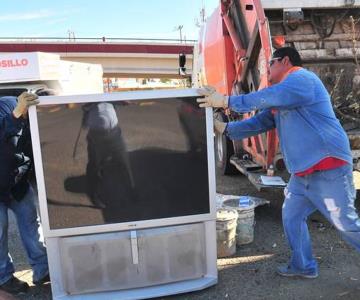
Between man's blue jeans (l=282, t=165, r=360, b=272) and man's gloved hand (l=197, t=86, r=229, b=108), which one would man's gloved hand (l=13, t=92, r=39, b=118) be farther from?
man's blue jeans (l=282, t=165, r=360, b=272)

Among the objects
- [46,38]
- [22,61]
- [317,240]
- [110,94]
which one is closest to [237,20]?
[317,240]

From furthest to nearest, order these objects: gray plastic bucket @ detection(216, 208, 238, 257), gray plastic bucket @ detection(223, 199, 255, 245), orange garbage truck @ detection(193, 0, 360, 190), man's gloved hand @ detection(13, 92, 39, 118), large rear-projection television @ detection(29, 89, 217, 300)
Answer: orange garbage truck @ detection(193, 0, 360, 190), gray plastic bucket @ detection(223, 199, 255, 245), gray plastic bucket @ detection(216, 208, 238, 257), large rear-projection television @ detection(29, 89, 217, 300), man's gloved hand @ detection(13, 92, 39, 118)

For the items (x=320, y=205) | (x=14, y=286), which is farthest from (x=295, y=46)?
(x=14, y=286)

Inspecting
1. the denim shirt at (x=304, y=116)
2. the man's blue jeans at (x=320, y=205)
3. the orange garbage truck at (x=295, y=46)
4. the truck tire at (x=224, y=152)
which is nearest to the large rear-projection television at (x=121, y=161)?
the denim shirt at (x=304, y=116)

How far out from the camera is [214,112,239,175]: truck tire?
7746 mm

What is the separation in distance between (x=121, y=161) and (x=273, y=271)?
175cm

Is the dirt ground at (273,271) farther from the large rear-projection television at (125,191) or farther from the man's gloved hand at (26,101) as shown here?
the man's gloved hand at (26,101)

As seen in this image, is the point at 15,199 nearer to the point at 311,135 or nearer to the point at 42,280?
the point at 42,280

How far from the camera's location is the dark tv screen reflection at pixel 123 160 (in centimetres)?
360

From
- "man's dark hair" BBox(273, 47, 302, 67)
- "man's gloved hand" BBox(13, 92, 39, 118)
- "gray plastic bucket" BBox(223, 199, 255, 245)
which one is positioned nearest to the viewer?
"man's gloved hand" BBox(13, 92, 39, 118)

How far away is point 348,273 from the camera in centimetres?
430

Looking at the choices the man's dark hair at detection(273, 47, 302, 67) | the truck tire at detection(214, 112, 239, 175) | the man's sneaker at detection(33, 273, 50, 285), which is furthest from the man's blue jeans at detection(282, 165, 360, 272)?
the truck tire at detection(214, 112, 239, 175)

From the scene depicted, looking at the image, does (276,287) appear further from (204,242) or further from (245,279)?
(204,242)

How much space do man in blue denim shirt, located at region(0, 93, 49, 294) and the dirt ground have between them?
0.59 feet
